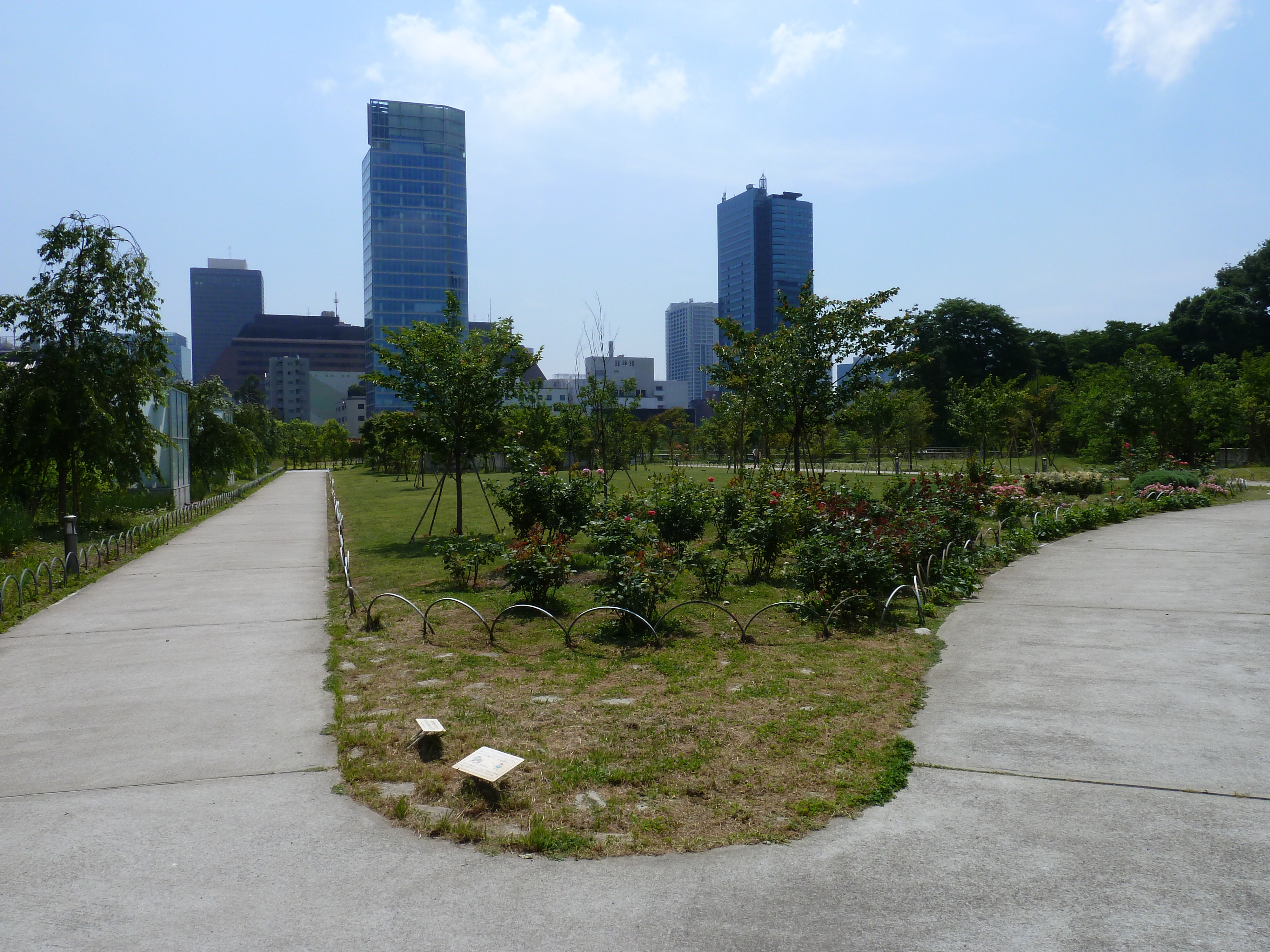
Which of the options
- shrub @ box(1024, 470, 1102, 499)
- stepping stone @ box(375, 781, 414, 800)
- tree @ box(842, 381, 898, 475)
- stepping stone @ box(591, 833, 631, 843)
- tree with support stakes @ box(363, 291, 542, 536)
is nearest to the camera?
stepping stone @ box(591, 833, 631, 843)

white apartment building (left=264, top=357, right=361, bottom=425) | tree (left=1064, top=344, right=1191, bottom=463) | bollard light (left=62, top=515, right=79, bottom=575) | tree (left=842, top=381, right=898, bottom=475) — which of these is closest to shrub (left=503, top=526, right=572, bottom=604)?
bollard light (left=62, top=515, right=79, bottom=575)

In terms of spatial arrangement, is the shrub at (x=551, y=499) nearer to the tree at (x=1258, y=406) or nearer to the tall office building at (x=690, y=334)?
the tree at (x=1258, y=406)

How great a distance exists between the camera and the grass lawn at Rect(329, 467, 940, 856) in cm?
406

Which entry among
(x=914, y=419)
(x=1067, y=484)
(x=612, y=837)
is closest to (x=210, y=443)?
(x=1067, y=484)

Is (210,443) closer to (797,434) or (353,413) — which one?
(797,434)

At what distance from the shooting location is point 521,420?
1848cm

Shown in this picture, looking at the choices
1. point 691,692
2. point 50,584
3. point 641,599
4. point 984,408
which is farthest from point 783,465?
point 984,408

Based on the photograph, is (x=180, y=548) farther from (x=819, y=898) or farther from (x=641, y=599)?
(x=819, y=898)

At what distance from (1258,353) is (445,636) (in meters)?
61.7

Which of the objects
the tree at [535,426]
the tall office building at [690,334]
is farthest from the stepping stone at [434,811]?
the tall office building at [690,334]

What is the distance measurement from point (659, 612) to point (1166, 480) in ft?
59.8

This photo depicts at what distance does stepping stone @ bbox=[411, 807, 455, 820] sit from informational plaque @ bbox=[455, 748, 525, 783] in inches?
8.0

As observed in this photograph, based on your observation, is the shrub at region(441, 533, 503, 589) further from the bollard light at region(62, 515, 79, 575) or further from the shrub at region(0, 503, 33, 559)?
the shrub at region(0, 503, 33, 559)

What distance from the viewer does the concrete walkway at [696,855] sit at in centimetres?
313
